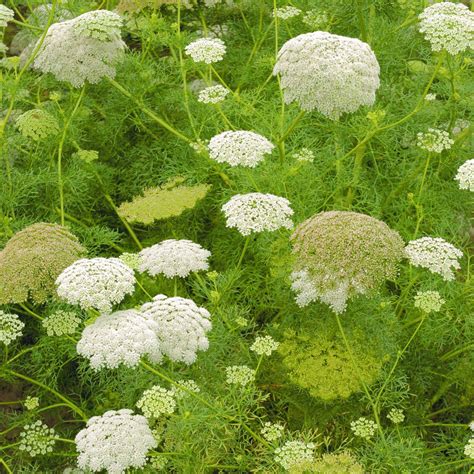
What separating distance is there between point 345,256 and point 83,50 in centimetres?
312

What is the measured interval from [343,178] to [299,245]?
72.3 inches

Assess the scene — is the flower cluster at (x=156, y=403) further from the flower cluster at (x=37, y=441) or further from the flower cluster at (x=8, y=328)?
the flower cluster at (x=37, y=441)

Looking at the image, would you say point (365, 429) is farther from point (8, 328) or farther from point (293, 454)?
point (8, 328)

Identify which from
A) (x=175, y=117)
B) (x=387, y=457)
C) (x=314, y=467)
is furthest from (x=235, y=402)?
(x=175, y=117)

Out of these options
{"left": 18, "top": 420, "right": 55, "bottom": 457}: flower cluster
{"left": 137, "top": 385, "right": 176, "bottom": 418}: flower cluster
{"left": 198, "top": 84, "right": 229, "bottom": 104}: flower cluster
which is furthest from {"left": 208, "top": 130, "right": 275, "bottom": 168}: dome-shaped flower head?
{"left": 18, "top": 420, "right": 55, "bottom": 457}: flower cluster

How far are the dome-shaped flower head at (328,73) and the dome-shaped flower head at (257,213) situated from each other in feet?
2.84

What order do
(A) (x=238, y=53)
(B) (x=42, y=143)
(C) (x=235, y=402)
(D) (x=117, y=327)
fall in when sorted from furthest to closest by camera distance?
(A) (x=238, y=53)
(B) (x=42, y=143)
(C) (x=235, y=402)
(D) (x=117, y=327)

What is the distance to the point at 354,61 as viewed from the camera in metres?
5.45

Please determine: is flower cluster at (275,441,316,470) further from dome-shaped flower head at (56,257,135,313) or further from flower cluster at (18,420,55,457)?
flower cluster at (18,420,55,457)

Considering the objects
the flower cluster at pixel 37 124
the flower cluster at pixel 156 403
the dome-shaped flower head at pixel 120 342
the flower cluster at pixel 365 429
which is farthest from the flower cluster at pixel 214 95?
the flower cluster at pixel 365 429

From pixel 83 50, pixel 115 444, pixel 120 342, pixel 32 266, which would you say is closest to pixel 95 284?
pixel 120 342

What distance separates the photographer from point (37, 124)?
6250 mm

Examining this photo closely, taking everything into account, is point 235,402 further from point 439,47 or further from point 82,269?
point 439,47

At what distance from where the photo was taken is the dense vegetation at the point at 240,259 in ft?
15.2
